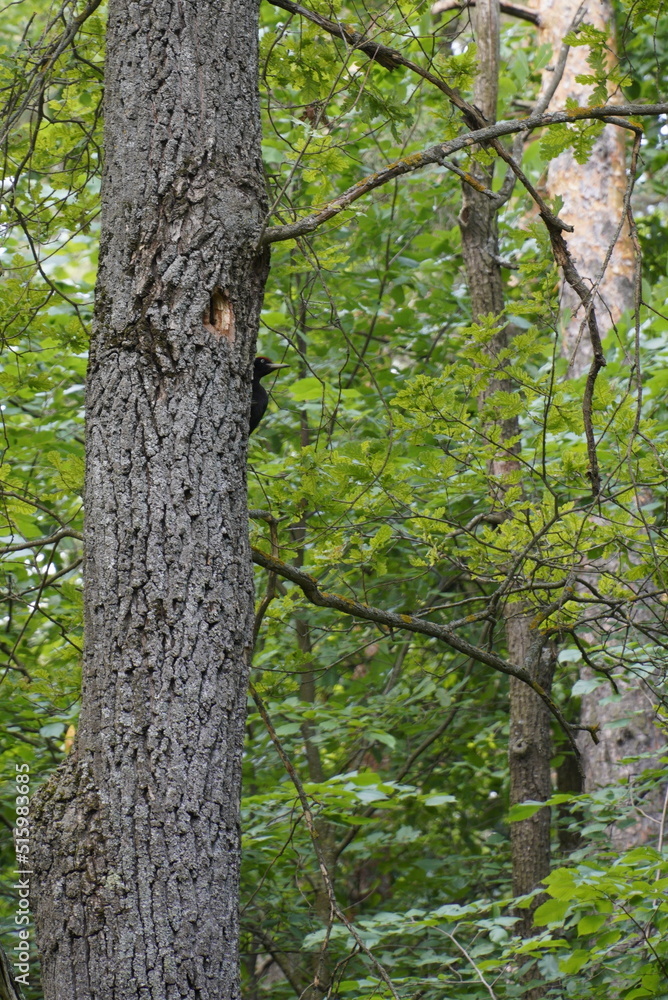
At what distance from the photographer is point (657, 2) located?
8.46 feet

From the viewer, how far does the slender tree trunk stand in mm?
4012

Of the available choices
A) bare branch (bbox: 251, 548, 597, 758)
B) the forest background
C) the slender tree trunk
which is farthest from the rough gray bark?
the slender tree trunk

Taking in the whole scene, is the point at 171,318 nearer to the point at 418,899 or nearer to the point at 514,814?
the point at 514,814

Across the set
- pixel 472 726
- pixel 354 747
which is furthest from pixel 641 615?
pixel 354 747

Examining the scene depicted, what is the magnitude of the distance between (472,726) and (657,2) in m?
4.25

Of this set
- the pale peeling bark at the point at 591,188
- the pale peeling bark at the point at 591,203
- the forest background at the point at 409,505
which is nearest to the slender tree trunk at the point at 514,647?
the forest background at the point at 409,505

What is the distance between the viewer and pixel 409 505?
3.17 meters

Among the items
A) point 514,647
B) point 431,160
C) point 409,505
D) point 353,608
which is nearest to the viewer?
point 431,160

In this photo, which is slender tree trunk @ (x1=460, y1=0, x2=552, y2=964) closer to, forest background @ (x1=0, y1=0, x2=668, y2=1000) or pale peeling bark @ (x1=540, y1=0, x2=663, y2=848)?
forest background @ (x1=0, y1=0, x2=668, y2=1000)

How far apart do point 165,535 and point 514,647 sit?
278cm

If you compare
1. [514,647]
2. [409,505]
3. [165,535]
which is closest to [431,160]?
[165,535]

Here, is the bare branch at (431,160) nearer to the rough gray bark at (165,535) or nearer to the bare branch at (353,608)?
the rough gray bark at (165,535)

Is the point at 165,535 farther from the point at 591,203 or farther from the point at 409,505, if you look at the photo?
the point at 591,203

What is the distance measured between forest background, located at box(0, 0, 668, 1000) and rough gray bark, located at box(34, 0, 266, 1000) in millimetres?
242
